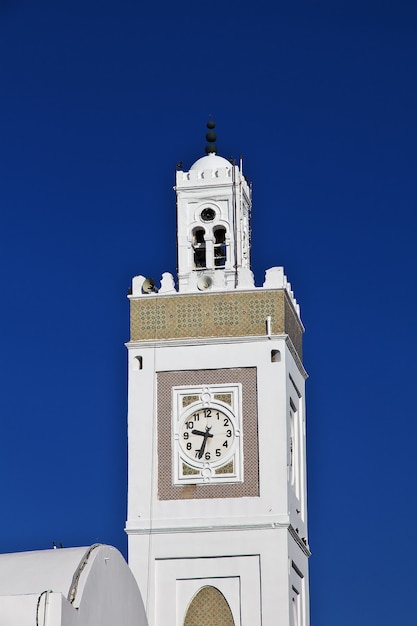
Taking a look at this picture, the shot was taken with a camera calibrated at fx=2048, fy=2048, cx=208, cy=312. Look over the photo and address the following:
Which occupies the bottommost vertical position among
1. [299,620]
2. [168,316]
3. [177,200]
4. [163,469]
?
[299,620]

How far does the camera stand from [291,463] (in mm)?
37125

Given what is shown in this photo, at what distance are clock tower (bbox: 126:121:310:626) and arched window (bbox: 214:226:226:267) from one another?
0.93 ft

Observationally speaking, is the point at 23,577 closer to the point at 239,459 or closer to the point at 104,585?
the point at 104,585

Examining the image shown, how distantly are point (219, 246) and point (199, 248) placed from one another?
0.38 metres

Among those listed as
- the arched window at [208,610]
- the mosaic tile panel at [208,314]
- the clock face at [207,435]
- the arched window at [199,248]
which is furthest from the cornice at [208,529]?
the arched window at [199,248]

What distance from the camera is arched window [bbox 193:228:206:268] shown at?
37.8 m

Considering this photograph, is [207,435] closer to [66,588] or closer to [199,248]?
[199,248]

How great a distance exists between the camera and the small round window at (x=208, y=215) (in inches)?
1487

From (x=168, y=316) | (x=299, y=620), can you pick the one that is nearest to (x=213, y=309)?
(x=168, y=316)

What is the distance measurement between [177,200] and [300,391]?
4.30m

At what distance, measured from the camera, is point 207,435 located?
3619 cm

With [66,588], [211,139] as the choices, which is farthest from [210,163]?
[66,588]

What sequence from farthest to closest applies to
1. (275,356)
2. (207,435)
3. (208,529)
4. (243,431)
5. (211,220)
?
(211,220) < (275,356) < (207,435) < (243,431) < (208,529)

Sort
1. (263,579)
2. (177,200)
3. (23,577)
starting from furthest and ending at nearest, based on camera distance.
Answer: (177,200) → (263,579) → (23,577)
